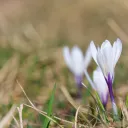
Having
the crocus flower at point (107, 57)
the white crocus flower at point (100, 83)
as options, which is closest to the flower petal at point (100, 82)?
the white crocus flower at point (100, 83)

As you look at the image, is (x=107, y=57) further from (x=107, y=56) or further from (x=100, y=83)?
(x=100, y=83)

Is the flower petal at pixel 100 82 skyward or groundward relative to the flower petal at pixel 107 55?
groundward

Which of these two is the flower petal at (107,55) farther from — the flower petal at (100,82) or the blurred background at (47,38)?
the blurred background at (47,38)

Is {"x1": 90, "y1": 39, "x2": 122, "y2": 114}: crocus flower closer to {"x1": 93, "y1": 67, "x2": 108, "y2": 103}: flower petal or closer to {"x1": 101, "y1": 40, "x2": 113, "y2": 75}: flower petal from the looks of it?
{"x1": 101, "y1": 40, "x2": 113, "y2": 75}: flower petal

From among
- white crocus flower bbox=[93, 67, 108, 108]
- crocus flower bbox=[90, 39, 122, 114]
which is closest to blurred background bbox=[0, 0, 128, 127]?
white crocus flower bbox=[93, 67, 108, 108]

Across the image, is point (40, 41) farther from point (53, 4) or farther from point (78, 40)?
point (53, 4)

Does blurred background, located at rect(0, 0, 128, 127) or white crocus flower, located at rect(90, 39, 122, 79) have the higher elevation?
white crocus flower, located at rect(90, 39, 122, 79)

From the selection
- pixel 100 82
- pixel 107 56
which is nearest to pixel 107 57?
pixel 107 56

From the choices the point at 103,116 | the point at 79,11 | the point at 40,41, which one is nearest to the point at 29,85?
the point at 40,41
